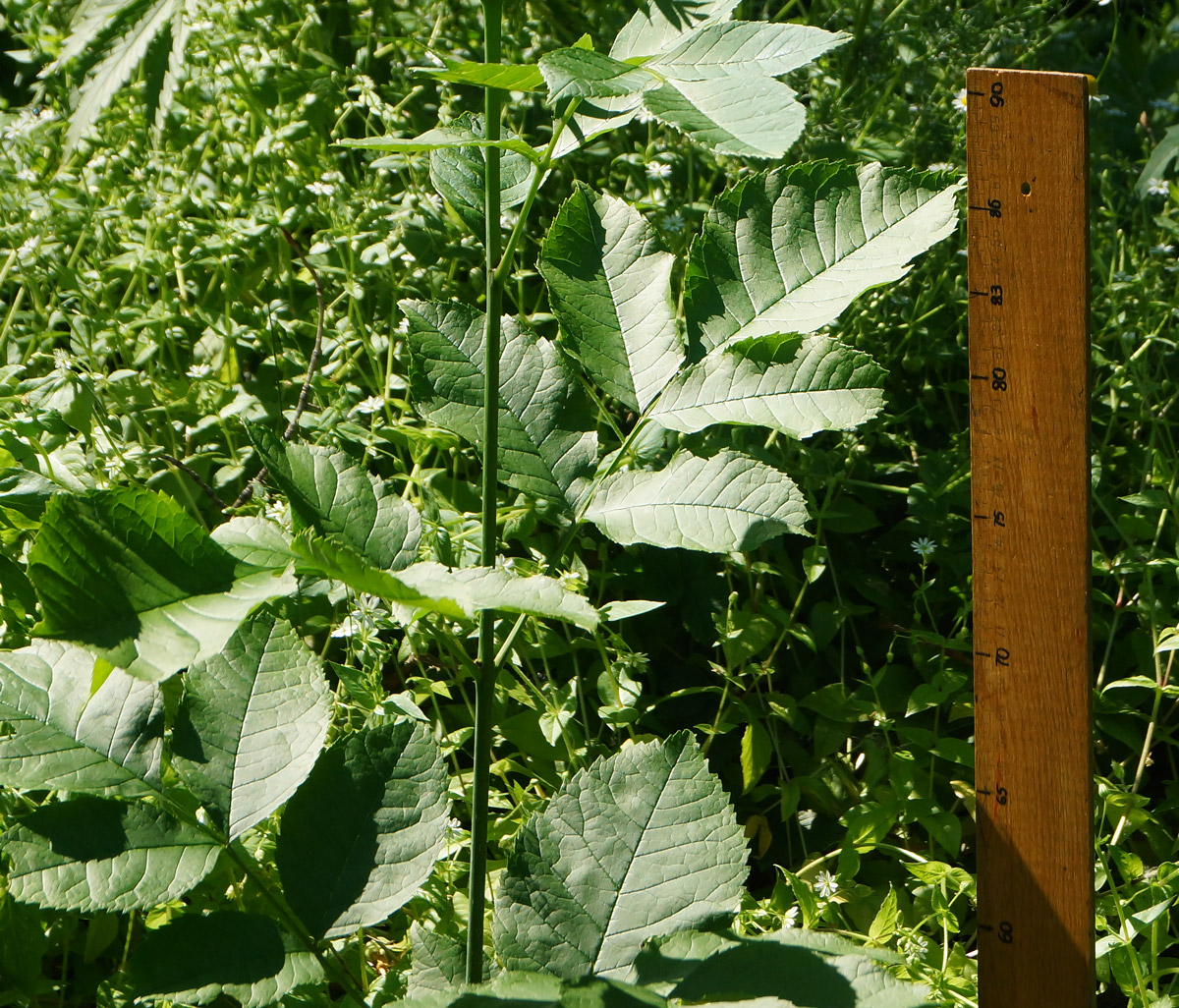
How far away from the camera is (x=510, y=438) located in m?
1.25

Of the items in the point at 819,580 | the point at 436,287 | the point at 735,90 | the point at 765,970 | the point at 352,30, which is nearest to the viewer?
the point at 735,90

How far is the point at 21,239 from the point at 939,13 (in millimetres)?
2376

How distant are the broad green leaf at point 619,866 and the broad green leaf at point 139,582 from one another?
50 centimetres

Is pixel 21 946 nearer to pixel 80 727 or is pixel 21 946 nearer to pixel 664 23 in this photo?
pixel 80 727

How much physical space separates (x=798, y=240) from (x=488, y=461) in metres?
0.42

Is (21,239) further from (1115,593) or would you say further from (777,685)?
(1115,593)

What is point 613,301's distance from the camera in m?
1.27

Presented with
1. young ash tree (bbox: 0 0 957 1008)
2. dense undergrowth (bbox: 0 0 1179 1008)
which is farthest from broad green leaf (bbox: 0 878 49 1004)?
young ash tree (bbox: 0 0 957 1008)

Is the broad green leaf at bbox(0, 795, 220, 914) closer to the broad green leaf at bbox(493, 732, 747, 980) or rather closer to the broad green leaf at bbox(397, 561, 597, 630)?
the broad green leaf at bbox(493, 732, 747, 980)

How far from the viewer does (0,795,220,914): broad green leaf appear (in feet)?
3.67

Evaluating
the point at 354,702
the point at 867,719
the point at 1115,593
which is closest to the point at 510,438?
the point at 354,702

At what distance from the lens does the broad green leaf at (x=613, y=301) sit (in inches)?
48.9

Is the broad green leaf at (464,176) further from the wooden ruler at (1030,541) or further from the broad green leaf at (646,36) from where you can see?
the wooden ruler at (1030,541)

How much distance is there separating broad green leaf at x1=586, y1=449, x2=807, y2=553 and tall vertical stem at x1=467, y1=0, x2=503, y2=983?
136 mm
